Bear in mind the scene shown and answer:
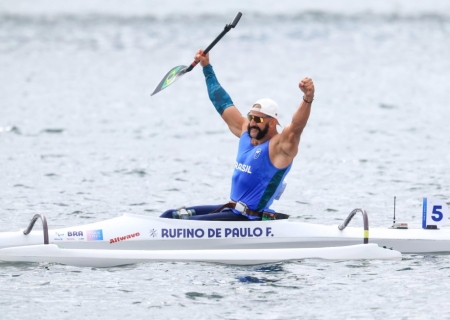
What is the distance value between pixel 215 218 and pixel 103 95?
23.0 m

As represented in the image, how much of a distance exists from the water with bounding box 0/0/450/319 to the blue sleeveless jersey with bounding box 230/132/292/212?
3.26ft

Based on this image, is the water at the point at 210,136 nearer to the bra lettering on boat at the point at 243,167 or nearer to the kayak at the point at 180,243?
the kayak at the point at 180,243

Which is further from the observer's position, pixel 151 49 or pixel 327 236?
pixel 151 49

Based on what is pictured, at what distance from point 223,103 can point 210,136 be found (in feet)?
42.1

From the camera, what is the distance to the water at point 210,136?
47.3 ft

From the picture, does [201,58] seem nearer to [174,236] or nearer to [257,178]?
[257,178]

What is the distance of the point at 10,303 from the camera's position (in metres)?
14.1

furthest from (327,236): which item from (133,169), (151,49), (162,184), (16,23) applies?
(16,23)

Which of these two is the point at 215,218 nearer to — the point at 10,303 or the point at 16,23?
the point at 10,303

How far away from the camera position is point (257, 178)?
1570cm

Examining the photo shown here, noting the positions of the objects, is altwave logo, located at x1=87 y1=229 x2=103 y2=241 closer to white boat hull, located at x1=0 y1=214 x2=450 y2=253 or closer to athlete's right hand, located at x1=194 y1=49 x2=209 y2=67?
white boat hull, located at x1=0 y1=214 x2=450 y2=253

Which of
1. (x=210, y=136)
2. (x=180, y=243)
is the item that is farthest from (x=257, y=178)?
(x=210, y=136)

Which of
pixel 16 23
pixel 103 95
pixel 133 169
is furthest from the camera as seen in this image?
pixel 16 23

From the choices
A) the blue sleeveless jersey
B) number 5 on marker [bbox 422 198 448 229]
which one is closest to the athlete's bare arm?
the blue sleeveless jersey
